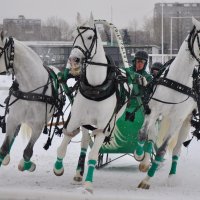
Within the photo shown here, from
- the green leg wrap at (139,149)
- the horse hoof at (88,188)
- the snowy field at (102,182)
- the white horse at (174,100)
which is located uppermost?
the white horse at (174,100)

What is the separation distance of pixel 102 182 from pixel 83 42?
2.20m

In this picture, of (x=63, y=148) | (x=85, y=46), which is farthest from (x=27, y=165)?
(x=85, y=46)

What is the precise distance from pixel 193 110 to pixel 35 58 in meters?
2.27

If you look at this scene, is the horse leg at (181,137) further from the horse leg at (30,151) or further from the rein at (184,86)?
the horse leg at (30,151)

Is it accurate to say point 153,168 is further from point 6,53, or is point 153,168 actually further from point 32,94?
point 6,53

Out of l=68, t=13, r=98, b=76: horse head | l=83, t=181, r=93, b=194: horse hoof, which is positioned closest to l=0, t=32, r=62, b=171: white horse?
l=68, t=13, r=98, b=76: horse head

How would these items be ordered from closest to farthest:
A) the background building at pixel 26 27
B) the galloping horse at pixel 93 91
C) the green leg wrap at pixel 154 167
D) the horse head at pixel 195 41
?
1. the galloping horse at pixel 93 91
2. the horse head at pixel 195 41
3. the green leg wrap at pixel 154 167
4. the background building at pixel 26 27

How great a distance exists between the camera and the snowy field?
22.1 ft

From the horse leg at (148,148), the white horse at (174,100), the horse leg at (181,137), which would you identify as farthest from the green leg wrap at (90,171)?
the horse leg at (181,137)

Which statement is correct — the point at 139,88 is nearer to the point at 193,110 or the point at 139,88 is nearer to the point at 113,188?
the point at 193,110

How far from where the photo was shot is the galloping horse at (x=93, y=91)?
7.00 metres

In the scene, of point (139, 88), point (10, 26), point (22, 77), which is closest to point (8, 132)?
point (22, 77)

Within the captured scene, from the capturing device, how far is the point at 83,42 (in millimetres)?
6941

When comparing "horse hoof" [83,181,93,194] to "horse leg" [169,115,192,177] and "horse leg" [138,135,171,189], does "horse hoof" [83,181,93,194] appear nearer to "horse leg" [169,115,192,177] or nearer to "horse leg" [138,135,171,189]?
"horse leg" [138,135,171,189]
